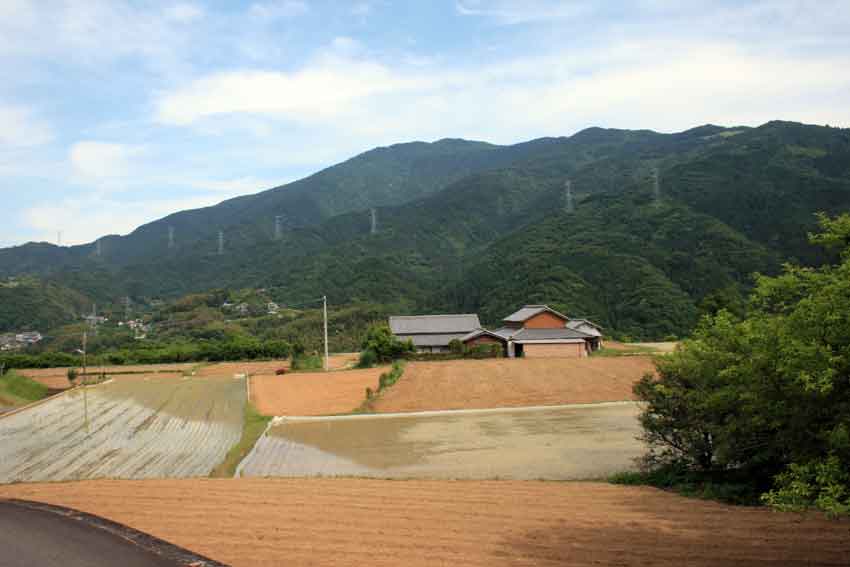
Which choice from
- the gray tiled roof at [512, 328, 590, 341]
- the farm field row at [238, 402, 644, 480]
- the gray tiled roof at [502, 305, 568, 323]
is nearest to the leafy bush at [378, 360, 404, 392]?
the farm field row at [238, 402, 644, 480]

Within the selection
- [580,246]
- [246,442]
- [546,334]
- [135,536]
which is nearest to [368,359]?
[546,334]

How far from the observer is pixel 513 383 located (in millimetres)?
31781

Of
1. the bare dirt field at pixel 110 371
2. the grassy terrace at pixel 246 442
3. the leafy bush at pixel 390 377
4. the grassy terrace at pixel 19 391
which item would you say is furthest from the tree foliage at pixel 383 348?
the grassy terrace at pixel 19 391

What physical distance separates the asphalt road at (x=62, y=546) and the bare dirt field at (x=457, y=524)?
0.98 m

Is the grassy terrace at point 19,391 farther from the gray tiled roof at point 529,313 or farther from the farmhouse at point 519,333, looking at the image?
the gray tiled roof at point 529,313

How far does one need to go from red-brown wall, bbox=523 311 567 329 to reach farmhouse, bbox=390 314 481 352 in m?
5.42

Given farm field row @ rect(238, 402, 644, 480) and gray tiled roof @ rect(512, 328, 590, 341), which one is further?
gray tiled roof @ rect(512, 328, 590, 341)

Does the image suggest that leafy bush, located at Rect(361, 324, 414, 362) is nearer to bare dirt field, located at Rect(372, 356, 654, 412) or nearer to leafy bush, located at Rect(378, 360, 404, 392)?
bare dirt field, located at Rect(372, 356, 654, 412)

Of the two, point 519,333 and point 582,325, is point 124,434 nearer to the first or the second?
point 519,333

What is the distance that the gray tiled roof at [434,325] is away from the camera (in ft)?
172

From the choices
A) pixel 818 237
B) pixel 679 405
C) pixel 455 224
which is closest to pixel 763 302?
pixel 818 237

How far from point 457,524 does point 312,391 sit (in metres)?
24.2

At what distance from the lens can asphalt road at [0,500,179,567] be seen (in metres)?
7.46

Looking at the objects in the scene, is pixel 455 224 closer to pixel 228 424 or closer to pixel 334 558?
pixel 228 424
